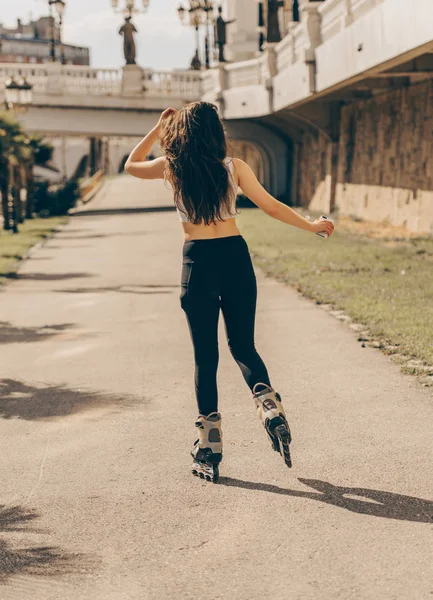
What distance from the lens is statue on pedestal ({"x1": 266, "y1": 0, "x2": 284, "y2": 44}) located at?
3344cm

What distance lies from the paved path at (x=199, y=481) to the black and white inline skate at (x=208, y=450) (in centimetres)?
7

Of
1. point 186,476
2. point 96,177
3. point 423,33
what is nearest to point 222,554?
point 186,476

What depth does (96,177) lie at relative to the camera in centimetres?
6531

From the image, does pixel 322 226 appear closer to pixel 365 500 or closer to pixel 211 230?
pixel 211 230

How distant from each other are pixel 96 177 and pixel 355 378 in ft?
194

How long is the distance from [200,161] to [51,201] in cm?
3486

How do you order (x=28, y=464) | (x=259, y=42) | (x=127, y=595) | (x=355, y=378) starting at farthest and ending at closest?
1. (x=259, y=42)
2. (x=355, y=378)
3. (x=28, y=464)
4. (x=127, y=595)

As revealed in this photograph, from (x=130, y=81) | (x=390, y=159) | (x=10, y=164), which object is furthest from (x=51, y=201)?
(x=390, y=159)

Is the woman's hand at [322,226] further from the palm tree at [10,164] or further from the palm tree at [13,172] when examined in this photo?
the palm tree at [10,164]

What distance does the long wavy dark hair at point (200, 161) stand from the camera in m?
4.90

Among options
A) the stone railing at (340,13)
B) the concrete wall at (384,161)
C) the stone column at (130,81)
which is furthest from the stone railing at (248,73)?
the stone railing at (340,13)

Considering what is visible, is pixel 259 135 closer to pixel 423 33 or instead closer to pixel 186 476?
pixel 423 33

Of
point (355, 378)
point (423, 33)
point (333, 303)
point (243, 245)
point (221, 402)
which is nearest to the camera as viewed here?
point (243, 245)

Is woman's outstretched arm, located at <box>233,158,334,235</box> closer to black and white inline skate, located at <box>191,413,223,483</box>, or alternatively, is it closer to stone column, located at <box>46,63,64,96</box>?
black and white inline skate, located at <box>191,413,223,483</box>
